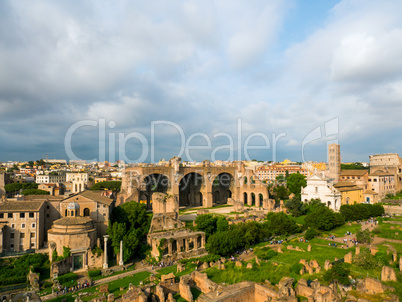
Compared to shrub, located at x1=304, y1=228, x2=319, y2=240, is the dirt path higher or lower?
lower

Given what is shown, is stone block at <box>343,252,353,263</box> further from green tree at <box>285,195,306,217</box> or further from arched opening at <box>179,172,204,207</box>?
arched opening at <box>179,172,204,207</box>

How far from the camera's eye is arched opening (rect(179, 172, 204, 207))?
53.0 meters

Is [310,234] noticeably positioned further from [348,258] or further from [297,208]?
[297,208]

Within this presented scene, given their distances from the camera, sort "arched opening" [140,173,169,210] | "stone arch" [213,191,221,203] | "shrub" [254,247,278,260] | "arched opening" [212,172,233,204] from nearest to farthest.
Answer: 1. "shrub" [254,247,278,260]
2. "arched opening" [140,173,169,210]
3. "arched opening" [212,172,233,204]
4. "stone arch" [213,191,221,203]

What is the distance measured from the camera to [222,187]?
5706 centimetres

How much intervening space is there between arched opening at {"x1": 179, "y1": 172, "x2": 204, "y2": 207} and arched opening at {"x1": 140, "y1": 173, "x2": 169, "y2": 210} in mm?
4682

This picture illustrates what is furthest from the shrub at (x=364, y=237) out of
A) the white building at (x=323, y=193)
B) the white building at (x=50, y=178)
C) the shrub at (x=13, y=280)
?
the white building at (x=50, y=178)

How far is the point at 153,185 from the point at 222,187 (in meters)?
15.1

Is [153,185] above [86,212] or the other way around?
above

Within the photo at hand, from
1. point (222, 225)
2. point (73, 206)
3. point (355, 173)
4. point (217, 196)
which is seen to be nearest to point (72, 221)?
point (73, 206)

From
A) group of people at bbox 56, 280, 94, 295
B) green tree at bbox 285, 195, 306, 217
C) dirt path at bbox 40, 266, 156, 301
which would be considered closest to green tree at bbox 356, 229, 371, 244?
green tree at bbox 285, 195, 306, 217

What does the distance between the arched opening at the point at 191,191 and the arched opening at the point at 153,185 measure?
15.4 feet

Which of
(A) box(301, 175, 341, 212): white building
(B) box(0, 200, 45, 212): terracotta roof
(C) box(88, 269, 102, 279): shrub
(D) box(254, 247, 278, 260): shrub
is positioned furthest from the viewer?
(A) box(301, 175, 341, 212): white building

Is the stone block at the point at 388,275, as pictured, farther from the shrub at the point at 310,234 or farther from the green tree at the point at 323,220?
the green tree at the point at 323,220
